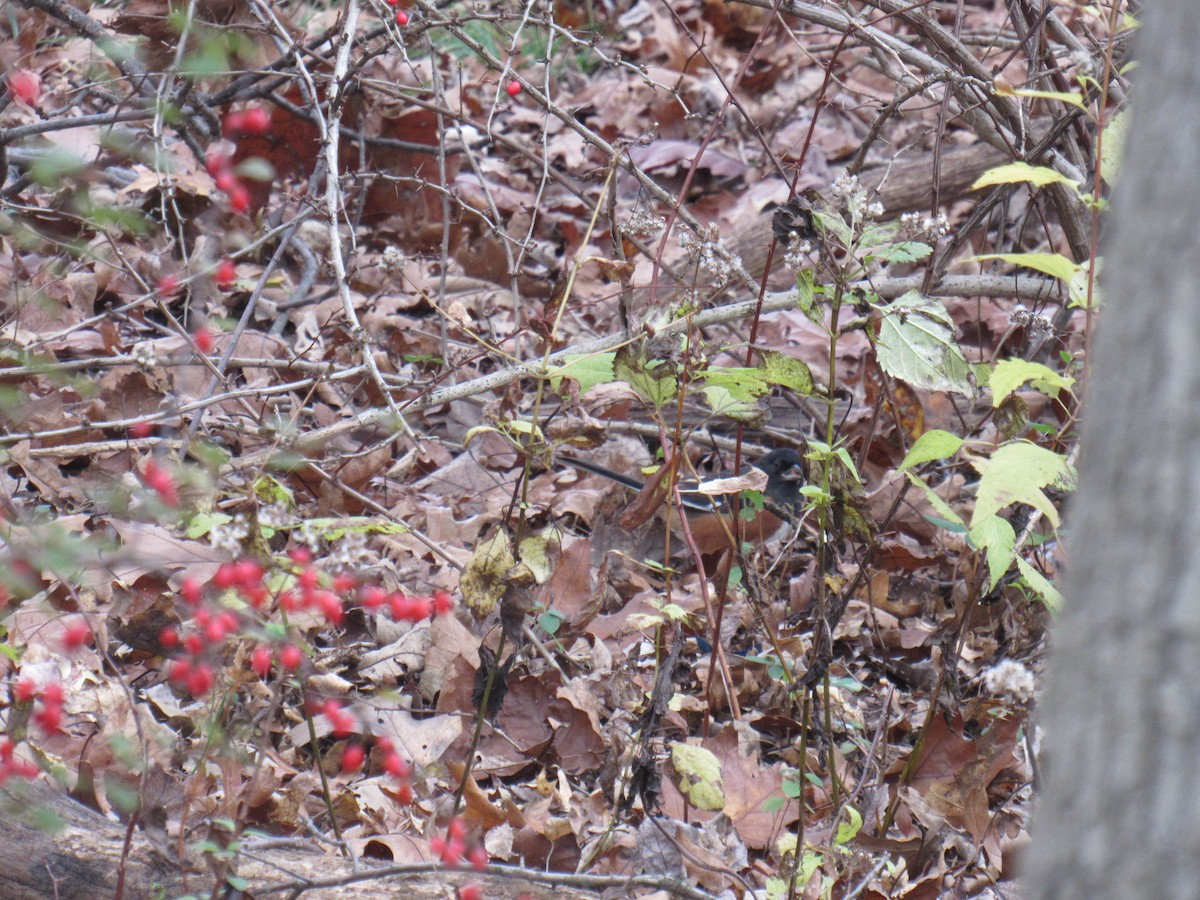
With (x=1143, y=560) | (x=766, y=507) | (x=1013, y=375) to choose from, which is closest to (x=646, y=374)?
(x=1013, y=375)

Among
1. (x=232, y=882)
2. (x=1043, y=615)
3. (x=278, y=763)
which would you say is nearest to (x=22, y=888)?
(x=232, y=882)

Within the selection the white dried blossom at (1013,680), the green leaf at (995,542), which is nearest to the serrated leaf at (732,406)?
the green leaf at (995,542)

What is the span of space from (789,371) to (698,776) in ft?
2.39

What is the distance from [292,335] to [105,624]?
1608 millimetres

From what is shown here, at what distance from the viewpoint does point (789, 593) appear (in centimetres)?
290

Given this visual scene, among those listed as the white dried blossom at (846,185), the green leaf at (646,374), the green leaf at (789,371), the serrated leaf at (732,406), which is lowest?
the serrated leaf at (732,406)

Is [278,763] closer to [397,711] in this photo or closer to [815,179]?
[397,711]

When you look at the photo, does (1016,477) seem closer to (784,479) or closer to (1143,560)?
(1143,560)

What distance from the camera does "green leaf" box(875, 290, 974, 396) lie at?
6.41ft

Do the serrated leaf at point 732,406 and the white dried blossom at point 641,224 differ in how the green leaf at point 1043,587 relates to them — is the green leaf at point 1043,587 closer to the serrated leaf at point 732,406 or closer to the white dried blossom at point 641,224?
the serrated leaf at point 732,406

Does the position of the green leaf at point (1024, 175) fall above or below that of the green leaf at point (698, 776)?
above

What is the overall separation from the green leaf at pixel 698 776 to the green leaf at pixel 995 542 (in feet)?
1.80

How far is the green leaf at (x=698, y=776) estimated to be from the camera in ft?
5.98

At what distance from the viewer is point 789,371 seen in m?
2.05
